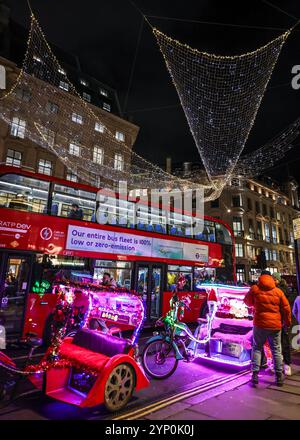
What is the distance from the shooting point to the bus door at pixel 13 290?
7233 mm

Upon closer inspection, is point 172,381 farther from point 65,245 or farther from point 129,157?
point 129,157

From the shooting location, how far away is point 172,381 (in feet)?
17.9

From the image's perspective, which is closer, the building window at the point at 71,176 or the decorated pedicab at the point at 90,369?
the decorated pedicab at the point at 90,369

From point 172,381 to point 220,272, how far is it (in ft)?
25.5

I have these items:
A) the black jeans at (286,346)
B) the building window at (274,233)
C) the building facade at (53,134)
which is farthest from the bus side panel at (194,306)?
the building window at (274,233)

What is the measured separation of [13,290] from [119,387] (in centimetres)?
455

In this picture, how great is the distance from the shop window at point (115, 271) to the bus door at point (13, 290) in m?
2.02

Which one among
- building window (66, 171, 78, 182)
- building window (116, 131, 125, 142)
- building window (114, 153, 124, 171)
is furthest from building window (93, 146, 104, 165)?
building window (116, 131, 125, 142)

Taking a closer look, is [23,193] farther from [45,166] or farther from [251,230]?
[251,230]

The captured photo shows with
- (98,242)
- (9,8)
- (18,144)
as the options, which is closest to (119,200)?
(98,242)

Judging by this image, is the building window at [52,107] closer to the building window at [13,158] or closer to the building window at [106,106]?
the building window at [13,158]

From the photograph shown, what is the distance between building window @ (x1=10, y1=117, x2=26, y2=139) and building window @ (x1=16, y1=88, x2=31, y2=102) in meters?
1.71

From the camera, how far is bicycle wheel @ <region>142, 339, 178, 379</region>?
18.4 feet

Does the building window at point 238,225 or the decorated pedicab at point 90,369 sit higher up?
the building window at point 238,225
